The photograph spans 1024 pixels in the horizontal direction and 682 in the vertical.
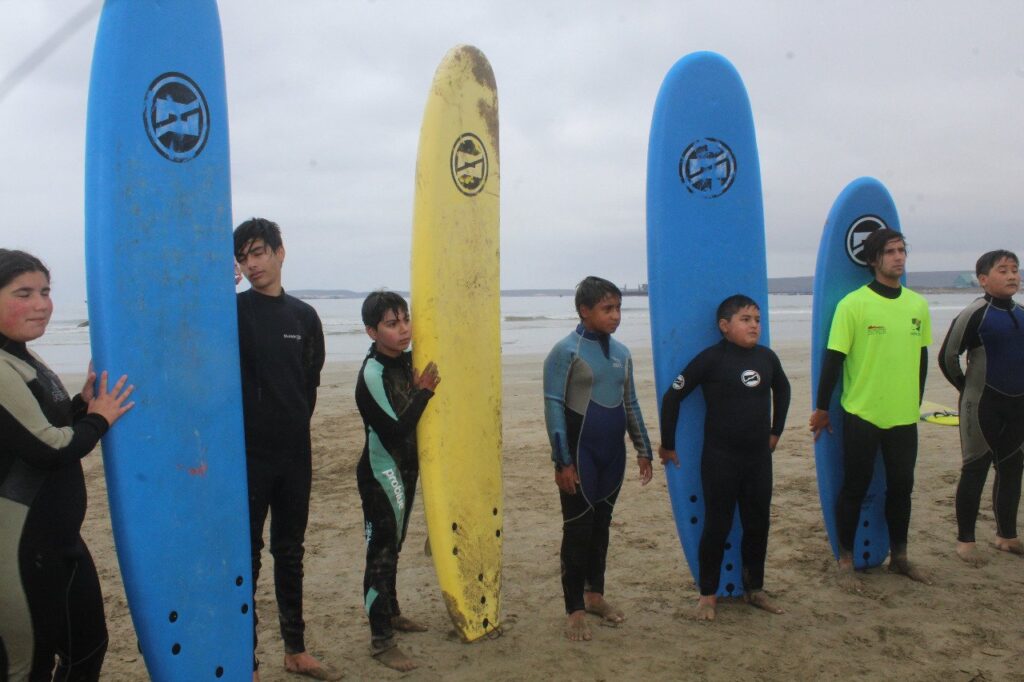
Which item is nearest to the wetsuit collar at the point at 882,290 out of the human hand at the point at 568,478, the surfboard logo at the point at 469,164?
the human hand at the point at 568,478

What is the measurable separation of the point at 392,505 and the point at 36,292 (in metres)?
1.40

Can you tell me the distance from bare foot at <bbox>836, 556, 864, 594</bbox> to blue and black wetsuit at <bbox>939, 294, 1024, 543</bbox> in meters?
0.75

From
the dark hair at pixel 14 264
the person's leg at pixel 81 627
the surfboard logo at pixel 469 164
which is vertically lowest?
the person's leg at pixel 81 627

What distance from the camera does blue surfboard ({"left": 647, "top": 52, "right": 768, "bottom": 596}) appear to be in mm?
3330

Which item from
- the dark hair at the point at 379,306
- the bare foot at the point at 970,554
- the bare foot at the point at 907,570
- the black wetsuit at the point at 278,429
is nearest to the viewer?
the black wetsuit at the point at 278,429

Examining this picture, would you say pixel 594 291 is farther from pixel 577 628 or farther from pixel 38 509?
pixel 38 509

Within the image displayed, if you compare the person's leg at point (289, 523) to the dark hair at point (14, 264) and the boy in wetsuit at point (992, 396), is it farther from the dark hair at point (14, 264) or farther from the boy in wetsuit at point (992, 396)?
the boy in wetsuit at point (992, 396)

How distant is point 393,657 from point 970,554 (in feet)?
9.62

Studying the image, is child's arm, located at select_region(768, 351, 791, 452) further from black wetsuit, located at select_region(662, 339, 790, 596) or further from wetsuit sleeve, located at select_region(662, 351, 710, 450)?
wetsuit sleeve, located at select_region(662, 351, 710, 450)

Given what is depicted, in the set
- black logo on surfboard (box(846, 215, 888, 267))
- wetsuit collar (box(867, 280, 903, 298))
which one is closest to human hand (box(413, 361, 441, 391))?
wetsuit collar (box(867, 280, 903, 298))

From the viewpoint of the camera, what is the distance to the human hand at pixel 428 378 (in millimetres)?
2852

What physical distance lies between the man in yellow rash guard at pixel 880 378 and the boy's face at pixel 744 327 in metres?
0.53

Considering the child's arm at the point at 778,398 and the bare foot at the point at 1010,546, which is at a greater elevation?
the child's arm at the point at 778,398

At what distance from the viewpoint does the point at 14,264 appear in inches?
77.0
